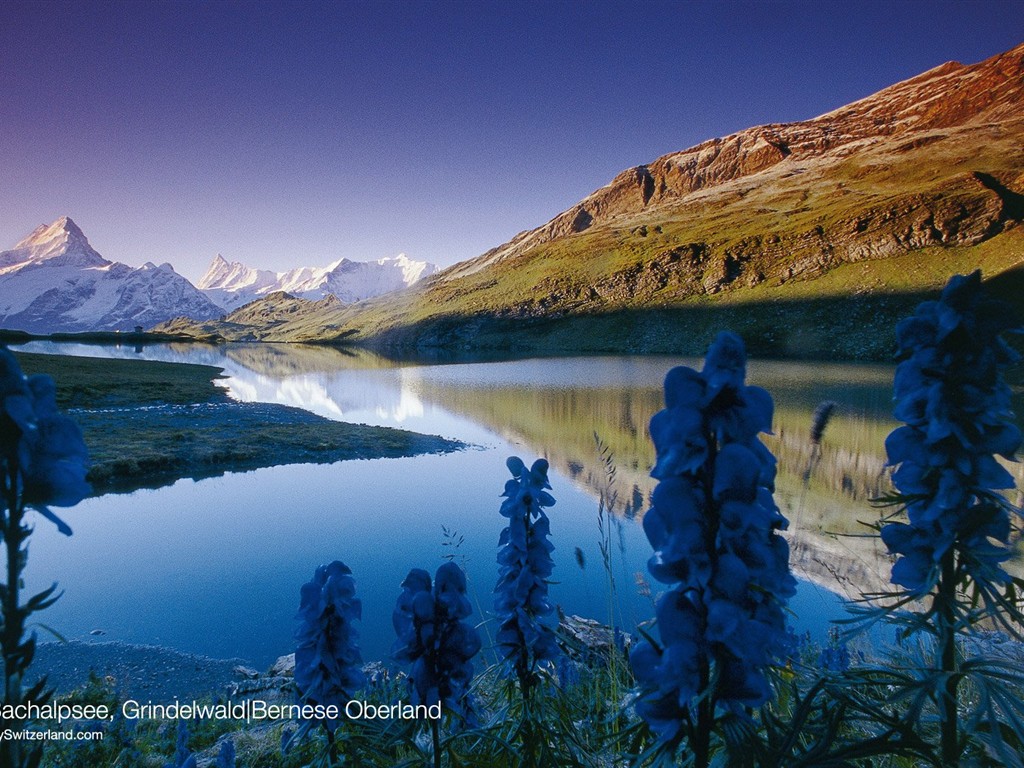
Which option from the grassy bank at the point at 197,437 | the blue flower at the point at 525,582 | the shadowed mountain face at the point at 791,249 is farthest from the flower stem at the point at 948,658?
the shadowed mountain face at the point at 791,249

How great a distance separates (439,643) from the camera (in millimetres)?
2652

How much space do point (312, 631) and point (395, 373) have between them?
69576mm

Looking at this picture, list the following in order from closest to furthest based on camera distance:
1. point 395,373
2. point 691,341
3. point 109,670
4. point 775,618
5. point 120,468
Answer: point 775,618, point 109,670, point 120,468, point 395,373, point 691,341

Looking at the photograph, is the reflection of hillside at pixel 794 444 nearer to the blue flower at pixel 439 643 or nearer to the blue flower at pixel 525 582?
the blue flower at pixel 525 582

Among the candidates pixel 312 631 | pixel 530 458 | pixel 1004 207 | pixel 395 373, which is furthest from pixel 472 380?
pixel 1004 207

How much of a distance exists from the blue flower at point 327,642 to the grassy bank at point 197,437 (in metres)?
21.6

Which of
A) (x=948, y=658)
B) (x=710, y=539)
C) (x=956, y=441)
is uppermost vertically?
(x=956, y=441)

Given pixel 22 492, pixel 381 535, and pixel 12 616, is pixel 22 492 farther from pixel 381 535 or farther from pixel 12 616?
pixel 381 535

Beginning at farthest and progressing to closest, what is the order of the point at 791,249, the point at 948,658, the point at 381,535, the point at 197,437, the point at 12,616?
the point at 791,249 → the point at 197,437 → the point at 381,535 → the point at 948,658 → the point at 12,616

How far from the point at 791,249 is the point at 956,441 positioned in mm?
127325

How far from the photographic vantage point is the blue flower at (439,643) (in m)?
2.61

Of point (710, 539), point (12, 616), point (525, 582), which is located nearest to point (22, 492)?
point (12, 616)

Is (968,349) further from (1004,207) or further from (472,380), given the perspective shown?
(1004,207)

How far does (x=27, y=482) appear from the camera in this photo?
4.82ft
